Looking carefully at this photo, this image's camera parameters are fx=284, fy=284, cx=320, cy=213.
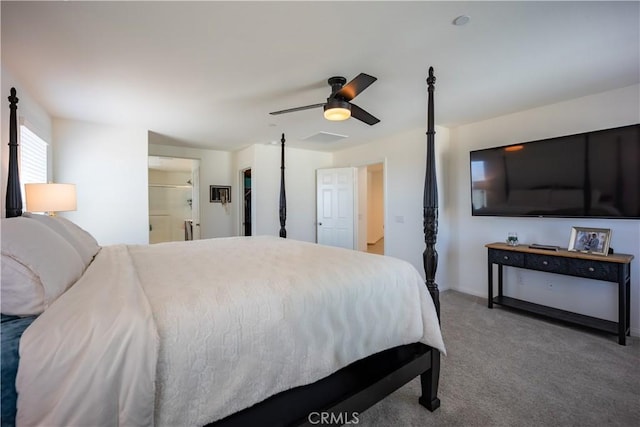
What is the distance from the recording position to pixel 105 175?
→ 149 inches

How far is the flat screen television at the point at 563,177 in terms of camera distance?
104 inches

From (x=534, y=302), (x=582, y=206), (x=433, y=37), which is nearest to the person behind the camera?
(x=433, y=37)

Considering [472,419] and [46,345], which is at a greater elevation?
[46,345]

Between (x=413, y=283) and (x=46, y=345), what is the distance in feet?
5.42

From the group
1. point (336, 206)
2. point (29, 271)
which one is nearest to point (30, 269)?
point (29, 271)

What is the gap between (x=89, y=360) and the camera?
2.65 feet

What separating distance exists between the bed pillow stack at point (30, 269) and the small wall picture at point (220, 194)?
14.8 ft

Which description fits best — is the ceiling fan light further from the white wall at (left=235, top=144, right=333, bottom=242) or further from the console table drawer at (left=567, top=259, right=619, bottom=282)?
the white wall at (left=235, top=144, right=333, bottom=242)

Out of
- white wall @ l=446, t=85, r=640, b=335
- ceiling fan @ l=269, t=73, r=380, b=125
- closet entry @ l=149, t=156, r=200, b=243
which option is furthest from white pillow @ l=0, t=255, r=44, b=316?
closet entry @ l=149, t=156, r=200, b=243

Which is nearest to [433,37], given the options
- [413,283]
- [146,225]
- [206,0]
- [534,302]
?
[206,0]

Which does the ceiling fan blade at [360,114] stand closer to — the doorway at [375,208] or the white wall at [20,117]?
the white wall at [20,117]

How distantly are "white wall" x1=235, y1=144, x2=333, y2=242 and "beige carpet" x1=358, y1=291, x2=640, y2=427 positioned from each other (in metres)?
3.32

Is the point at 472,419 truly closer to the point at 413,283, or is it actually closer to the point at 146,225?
the point at 413,283

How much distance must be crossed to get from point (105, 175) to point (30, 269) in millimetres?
3368
